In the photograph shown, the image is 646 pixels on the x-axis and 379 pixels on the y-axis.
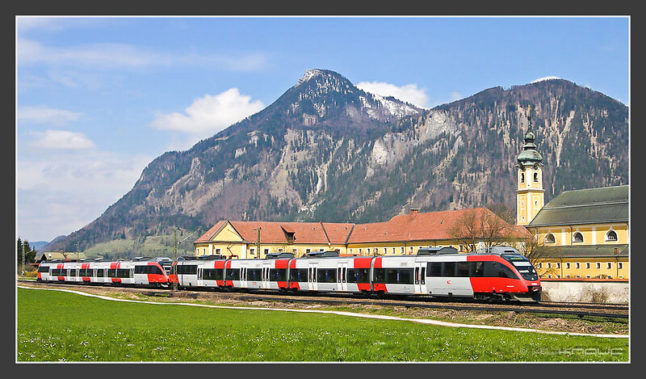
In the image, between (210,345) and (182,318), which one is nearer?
(210,345)

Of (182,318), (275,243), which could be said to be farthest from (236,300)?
(275,243)

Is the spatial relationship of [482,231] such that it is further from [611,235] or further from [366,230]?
[366,230]

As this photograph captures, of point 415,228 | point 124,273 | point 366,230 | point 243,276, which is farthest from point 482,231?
point 124,273

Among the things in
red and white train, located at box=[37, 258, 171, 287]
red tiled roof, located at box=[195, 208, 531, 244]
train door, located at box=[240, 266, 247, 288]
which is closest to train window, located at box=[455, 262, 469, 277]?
train door, located at box=[240, 266, 247, 288]

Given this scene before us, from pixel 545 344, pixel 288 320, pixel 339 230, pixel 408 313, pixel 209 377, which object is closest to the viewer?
pixel 209 377

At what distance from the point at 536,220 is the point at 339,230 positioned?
37.4 m

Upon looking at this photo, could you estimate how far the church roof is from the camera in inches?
4894

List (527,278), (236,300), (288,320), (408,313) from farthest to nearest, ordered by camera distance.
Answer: (236,300) < (527,278) < (408,313) < (288,320)

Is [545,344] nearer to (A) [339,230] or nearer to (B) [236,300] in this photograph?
(B) [236,300]

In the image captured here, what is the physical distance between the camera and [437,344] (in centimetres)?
2578

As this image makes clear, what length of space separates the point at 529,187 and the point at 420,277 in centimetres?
10361

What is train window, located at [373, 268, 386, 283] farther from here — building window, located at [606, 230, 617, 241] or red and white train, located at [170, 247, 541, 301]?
building window, located at [606, 230, 617, 241]

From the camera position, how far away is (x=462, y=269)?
4538 cm

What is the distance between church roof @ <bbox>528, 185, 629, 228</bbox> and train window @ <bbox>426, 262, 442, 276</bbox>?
3279 inches
